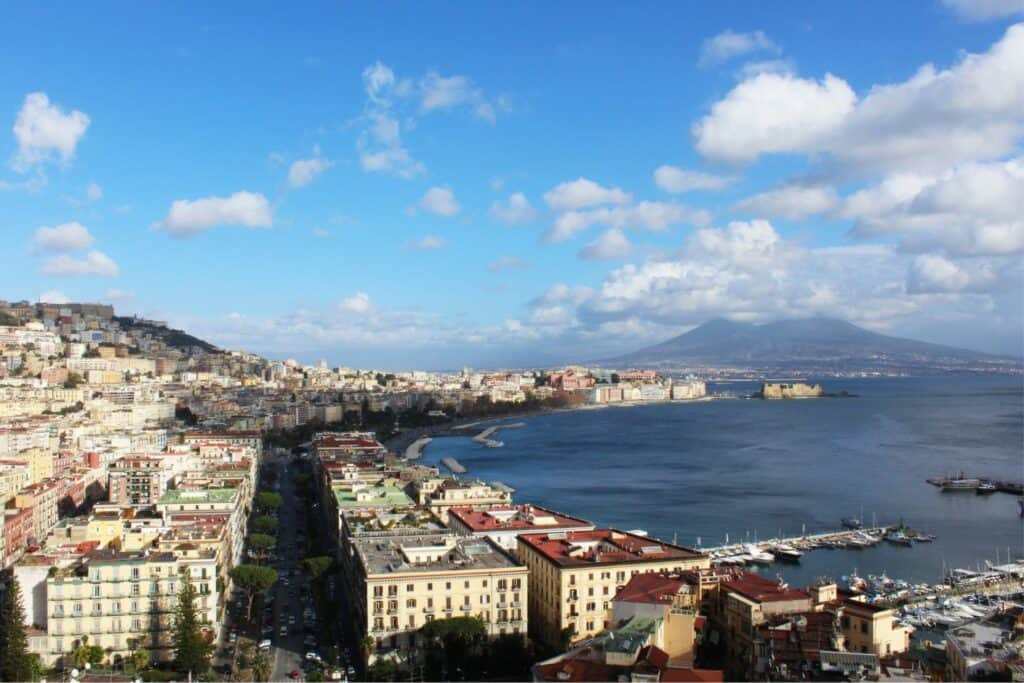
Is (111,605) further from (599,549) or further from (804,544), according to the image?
(804,544)

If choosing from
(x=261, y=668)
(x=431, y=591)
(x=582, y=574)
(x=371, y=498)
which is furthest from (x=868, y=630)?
(x=371, y=498)

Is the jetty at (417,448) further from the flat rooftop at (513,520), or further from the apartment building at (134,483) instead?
the flat rooftop at (513,520)

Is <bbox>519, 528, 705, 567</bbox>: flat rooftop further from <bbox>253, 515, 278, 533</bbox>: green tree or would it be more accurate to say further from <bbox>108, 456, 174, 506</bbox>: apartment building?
<bbox>108, 456, 174, 506</bbox>: apartment building

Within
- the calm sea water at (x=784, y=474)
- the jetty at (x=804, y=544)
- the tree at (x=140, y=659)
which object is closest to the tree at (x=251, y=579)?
the tree at (x=140, y=659)

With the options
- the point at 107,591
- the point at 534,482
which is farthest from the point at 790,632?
the point at 534,482

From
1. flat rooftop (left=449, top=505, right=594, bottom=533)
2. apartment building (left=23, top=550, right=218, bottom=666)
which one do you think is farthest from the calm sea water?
apartment building (left=23, top=550, right=218, bottom=666)
